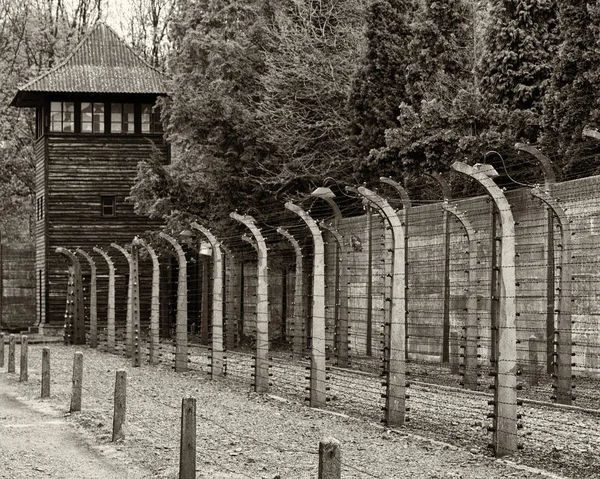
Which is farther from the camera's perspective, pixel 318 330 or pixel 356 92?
pixel 356 92

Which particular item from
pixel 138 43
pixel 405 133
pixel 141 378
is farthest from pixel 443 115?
pixel 138 43

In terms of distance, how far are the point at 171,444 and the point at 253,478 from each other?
2712 mm

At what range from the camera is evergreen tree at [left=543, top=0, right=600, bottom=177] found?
69.9 feet

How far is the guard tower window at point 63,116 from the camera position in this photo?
157ft

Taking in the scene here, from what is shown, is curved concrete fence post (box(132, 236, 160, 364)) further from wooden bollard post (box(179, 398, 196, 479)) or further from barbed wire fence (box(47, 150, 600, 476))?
wooden bollard post (box(179, 398, 196, 479))

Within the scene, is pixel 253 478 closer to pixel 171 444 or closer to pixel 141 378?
pixel 171 444

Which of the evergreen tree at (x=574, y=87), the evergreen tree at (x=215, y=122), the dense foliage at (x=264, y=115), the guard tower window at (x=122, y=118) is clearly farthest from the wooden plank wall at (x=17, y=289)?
the evergreen tree at (x=574, y=87)

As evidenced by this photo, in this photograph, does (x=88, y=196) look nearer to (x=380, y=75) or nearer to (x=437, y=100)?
(x=380, y=75)

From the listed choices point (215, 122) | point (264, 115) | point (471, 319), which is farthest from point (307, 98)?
point (471, 319)

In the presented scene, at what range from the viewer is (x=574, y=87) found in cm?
2147

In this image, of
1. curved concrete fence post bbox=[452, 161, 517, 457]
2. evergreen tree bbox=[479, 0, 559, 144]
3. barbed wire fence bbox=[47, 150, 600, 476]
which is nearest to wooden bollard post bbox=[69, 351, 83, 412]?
barbed wire fence bbox=[47, 150, 600, 476]

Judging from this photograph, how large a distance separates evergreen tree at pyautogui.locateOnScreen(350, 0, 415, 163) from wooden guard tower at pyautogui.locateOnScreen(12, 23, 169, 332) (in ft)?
57.4

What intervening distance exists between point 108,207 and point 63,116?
3690mm

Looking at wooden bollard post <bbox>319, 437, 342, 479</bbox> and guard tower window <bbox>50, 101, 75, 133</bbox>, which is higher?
guard tower window <bbox>50, 101, 75, 133</bbox>
